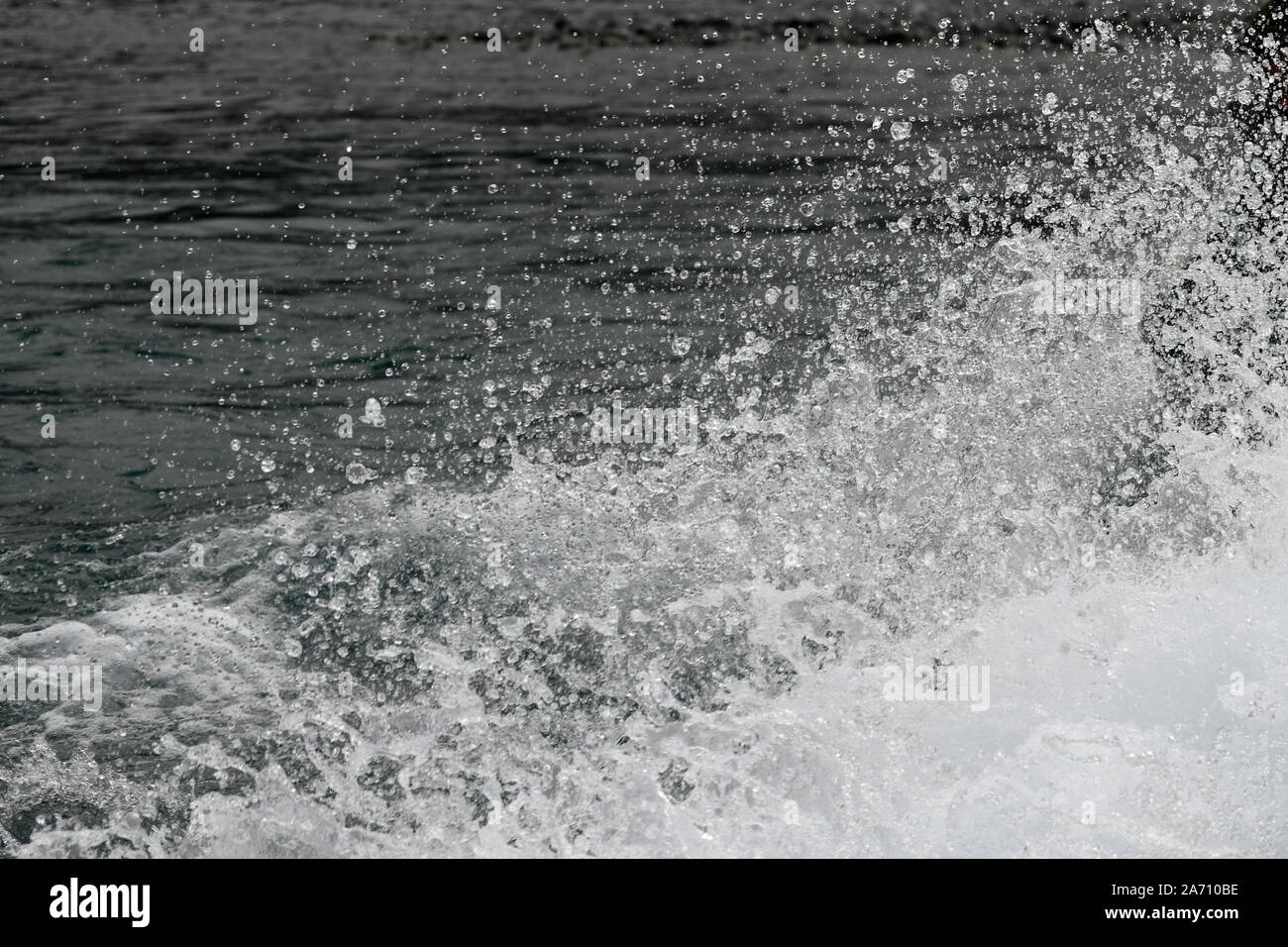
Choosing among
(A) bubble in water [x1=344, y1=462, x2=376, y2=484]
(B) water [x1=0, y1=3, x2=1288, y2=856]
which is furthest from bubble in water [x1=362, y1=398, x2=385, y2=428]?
(A) bubble in water [x1=344, y1=462, x2=376, y2=484]

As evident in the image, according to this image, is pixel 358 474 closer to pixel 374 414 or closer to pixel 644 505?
pixel 374 414

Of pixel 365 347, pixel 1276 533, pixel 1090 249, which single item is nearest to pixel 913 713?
pixel 1276 533

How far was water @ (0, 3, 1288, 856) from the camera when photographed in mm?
4691

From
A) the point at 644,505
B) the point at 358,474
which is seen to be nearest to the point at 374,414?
the point at 358,474

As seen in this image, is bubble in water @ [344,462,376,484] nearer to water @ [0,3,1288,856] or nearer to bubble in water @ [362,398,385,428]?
water @ [0,3,1288,856]

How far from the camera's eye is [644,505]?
20.2ft

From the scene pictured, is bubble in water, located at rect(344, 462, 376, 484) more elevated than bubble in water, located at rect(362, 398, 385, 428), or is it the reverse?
bubble in water, located at rect(362, 398, 385, 428)

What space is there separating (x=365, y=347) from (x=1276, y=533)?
561cm

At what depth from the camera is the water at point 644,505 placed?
15.4ft

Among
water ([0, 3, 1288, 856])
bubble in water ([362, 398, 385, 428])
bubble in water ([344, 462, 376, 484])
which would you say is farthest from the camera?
bubble in water ([362, 398, 385, 428])

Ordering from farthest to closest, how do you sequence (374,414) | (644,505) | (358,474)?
(374,414) → (358,474) → (644,505)

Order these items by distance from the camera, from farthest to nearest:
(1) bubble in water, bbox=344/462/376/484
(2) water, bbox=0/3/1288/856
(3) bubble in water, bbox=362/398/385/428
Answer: (3) bubble in water, bbox=362/398/385/428 → (1) bubble in water, bbox=344/462/376/484 → (2) water, bbox=0/3/1288/856

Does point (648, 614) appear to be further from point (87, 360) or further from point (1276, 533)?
point (87, 360)

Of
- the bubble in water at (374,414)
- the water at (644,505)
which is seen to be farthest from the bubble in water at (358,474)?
the bubble in water at (374,414)
